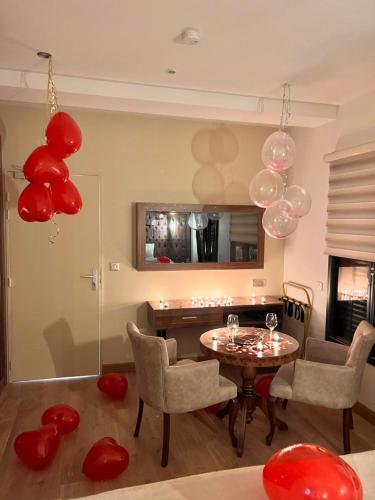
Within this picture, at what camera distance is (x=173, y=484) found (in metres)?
1.24

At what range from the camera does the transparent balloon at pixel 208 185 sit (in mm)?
4375

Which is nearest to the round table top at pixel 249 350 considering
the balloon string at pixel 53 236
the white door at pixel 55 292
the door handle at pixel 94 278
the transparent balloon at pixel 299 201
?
the transparent balloon at pixel 299 201

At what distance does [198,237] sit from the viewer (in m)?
4.35

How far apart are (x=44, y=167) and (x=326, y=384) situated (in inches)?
92.4

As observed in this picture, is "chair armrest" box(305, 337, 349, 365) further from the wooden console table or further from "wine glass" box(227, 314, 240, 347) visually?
the wooden console table

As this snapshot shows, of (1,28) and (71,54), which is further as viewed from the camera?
(71,54)

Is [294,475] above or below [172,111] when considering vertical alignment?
below

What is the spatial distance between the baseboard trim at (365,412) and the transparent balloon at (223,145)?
9.13ft

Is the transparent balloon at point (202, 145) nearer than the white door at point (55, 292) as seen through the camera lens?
No

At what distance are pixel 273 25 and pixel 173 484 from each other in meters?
2.25

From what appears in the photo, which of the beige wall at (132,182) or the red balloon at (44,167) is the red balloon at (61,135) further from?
the beige wall at (132,182)

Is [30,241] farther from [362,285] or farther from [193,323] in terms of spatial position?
[362,285]

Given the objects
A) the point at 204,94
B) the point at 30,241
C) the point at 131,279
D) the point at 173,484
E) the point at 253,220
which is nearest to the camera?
the point at 173,484

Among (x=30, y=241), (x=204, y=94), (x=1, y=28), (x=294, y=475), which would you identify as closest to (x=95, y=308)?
(x=30, y=241)
